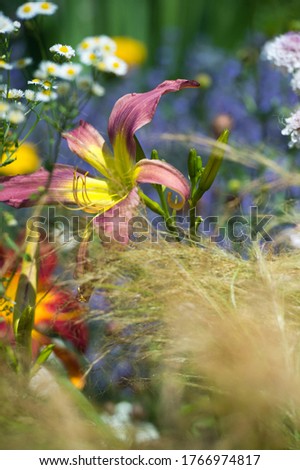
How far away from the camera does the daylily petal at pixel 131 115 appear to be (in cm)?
70

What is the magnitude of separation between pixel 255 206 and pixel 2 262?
0.82 feet

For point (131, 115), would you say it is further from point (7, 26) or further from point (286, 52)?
point (286, 52)

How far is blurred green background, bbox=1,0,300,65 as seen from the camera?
1.98 metres

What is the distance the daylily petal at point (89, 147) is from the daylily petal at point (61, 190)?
14mm

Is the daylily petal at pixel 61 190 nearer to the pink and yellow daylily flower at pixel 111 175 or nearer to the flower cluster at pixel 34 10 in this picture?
the pink and yellow daylily flower at pixel 111 175

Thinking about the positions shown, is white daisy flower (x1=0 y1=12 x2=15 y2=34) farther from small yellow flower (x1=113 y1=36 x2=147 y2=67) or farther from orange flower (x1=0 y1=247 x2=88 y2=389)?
small yellow flower (x1=113 y1=36 x2=147 y2=67)

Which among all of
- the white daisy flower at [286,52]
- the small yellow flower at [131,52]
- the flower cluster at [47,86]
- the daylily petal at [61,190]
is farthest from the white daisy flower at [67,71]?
the small yellow flower at [131,52]

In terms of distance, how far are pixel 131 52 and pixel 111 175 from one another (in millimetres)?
1276

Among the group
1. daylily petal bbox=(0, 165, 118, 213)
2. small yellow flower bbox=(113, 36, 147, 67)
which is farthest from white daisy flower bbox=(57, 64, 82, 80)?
small yellow flower bbox=(113, 36, 147, 67)

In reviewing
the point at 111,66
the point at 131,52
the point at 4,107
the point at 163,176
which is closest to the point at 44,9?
the point at 111,66

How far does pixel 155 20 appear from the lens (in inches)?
84.3

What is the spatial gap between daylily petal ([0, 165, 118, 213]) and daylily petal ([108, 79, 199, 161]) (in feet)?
0.12

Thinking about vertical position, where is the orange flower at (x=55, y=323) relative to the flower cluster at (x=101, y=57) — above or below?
below
